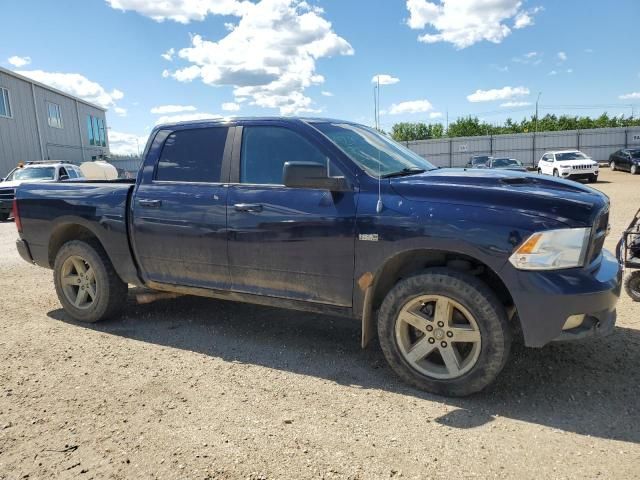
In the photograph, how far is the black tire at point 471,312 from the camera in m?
3.17

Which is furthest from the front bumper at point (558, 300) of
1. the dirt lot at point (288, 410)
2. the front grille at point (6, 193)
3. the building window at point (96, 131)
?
the building window at point (96, 131)

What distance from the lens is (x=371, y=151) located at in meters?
4.10

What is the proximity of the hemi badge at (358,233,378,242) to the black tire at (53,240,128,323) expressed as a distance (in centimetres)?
276

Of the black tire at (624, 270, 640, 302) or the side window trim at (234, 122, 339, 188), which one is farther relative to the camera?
the black tire at (624, 270, 640, 302)

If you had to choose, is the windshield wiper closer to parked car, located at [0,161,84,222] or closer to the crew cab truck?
the crew cab truck

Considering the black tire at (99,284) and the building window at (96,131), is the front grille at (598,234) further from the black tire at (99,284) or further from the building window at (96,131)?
the building window at (96,131)

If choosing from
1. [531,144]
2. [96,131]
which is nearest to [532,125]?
[531,144]

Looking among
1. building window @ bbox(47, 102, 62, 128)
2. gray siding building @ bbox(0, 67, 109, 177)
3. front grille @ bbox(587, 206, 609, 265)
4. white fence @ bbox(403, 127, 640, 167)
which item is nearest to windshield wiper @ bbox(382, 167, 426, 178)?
front grille @ bbox(587, 206, 609, 265)

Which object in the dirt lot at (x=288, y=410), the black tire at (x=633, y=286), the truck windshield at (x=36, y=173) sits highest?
the truck windshield at (x=36, y=173)

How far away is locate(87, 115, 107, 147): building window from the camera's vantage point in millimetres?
36031

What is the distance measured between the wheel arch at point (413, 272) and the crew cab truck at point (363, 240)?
0.04ft

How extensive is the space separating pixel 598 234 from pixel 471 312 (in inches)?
38.2

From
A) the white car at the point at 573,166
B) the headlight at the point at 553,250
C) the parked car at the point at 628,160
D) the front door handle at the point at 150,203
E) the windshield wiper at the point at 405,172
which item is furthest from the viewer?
the parked car at the point at 628,160

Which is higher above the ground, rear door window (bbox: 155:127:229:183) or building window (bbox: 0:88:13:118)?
building window (bbox: 0:88:13:118)
